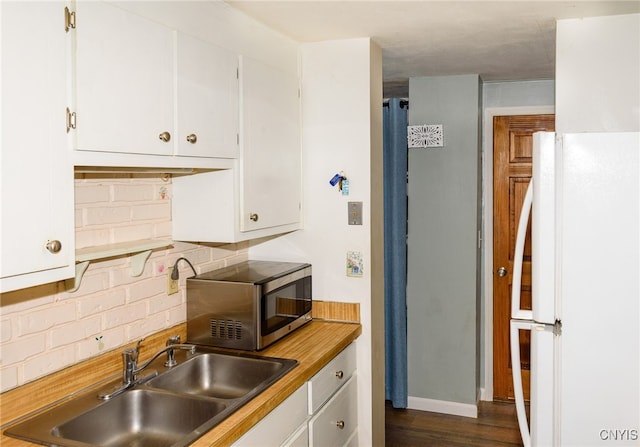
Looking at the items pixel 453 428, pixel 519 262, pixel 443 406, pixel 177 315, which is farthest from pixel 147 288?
pixel 443 406

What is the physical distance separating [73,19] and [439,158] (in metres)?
2.88

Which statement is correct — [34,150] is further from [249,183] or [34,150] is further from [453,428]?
[453,428]

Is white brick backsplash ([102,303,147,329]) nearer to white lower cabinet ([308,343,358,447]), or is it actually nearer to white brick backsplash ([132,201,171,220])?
white brick backsplash ([132,201,171,220])

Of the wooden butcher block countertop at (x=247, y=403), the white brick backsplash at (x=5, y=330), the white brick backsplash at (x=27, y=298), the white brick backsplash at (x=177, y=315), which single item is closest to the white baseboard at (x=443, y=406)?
the wooden butcher block countertop at (x=247, y=403)

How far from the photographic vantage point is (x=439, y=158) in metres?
4.10

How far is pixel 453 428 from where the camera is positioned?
12.9 feet

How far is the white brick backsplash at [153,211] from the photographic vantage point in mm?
2383

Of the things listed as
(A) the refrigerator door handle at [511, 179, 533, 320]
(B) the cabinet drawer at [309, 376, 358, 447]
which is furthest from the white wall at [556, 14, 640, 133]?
(B) the cabinet drawer at [309, 376, 358, 447]

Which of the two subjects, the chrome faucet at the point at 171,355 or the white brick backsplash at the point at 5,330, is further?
the chrome faucet at the point at 171,355

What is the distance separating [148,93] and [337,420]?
5.45ft

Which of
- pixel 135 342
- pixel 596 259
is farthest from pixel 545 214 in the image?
pixel 135 342

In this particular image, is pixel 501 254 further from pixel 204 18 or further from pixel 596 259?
pixel 204 18

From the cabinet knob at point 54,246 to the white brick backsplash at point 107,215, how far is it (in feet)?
1.79

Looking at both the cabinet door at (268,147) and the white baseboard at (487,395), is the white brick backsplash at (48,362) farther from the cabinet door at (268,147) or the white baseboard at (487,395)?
the white baseboard at (487,395)
